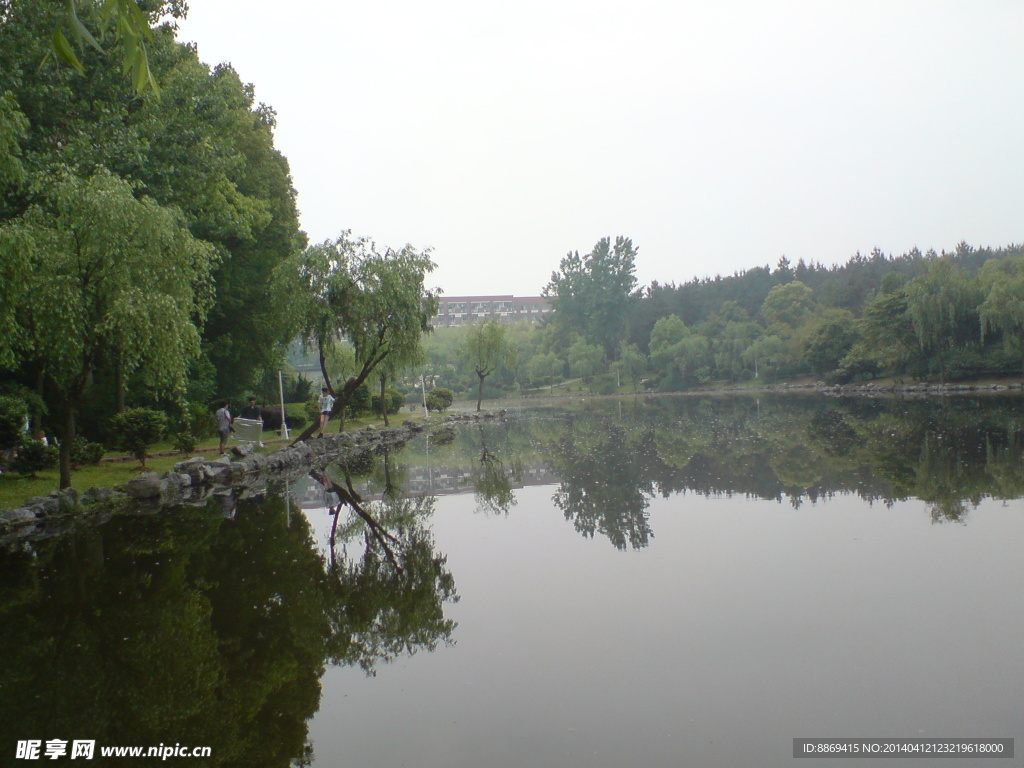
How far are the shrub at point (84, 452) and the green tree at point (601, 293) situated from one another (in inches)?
3252

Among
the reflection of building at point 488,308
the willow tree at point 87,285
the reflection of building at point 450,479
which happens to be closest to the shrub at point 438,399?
the reflection of building at point 450,479

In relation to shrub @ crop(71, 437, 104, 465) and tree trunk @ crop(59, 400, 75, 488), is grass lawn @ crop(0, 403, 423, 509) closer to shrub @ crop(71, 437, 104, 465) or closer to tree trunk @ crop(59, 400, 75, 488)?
shrub @ crop(71, 437, 104, 465)

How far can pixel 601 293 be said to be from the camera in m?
98.2

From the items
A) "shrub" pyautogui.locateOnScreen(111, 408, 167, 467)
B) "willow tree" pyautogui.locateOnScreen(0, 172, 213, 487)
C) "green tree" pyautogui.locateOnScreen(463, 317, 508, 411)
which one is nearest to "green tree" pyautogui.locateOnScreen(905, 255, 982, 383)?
"green tree" pyautogui.locateOnScreen(463, 317, 508, 411)

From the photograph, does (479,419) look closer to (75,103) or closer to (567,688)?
(75,103)

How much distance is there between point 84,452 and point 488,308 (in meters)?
162

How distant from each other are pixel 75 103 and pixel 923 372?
56.2 meters

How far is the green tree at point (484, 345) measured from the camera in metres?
50.1

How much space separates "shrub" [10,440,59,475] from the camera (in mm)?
15227

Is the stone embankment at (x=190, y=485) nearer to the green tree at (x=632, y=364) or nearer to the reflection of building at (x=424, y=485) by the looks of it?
the reflection of building at (x=424, y=485)

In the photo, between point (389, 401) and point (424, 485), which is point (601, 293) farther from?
point (424, 485)

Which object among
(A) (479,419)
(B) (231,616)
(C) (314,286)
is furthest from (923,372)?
(B) (231,616)

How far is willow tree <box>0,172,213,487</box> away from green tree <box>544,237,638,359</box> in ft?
280

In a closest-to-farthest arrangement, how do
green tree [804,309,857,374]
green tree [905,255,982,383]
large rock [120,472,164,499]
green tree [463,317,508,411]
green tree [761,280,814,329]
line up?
large rock [120,472,164,499]
green tree [463,317,508,411]
green tree [905,255,982,383]
green tree [804,309,857,374]
green tree [761,280,814,329]
